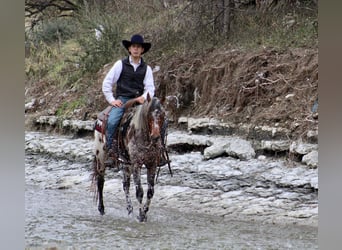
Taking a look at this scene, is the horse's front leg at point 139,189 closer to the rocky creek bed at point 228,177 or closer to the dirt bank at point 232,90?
the rocky creek bed at point 228,177

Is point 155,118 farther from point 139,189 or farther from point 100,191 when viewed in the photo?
point 100,191

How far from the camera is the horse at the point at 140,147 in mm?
4438

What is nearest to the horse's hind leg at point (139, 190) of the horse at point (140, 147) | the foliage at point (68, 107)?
the horse at point (140, 147)

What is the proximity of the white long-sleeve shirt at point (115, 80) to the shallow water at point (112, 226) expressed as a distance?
0.53 m

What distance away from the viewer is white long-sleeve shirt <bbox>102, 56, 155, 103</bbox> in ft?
14.7

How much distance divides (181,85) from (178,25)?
41cm

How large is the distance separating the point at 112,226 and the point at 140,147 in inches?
21.1

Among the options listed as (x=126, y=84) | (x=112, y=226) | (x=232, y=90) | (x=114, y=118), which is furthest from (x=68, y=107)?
(x=232, y=90)

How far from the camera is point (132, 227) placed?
174 inches

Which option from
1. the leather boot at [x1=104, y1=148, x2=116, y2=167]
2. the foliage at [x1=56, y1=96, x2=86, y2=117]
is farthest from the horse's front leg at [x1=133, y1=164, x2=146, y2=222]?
the foliage at [x1=56, y1=96, x2=86, y2=117]

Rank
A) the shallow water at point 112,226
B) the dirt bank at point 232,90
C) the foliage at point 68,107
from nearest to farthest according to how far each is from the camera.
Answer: the shallow water at point 112,226 → the dirt bank at point 232,90 → the foliage at point 68,107

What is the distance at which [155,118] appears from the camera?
4.43 metres
